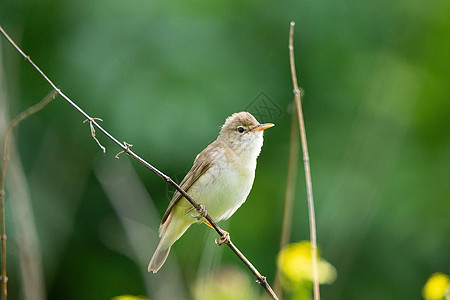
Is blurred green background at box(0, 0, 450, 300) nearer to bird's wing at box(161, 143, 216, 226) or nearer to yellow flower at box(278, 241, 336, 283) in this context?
bird's wing at box(161, 143, 216, 226)

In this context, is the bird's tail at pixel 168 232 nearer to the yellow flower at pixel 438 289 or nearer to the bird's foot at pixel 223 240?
the bird's foot at pixel 223 240

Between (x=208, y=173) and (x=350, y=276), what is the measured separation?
2.18 meters

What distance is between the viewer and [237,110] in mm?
4973

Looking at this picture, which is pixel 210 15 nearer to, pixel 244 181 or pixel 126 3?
pixel 126 3

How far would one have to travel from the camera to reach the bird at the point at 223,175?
3.76 meters

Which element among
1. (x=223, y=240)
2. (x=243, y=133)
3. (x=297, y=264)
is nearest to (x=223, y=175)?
(x=243, y=133)

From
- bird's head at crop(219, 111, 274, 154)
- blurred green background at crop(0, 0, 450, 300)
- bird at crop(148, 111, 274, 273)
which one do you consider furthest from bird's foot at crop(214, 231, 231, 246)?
blurred green background at crop(0, 0, 450, 300)

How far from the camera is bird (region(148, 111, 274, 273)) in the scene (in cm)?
376

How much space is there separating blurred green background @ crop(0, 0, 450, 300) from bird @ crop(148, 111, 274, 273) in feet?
2.49

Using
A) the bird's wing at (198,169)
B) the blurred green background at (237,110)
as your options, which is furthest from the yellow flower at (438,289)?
the blurred green background at (237,110)

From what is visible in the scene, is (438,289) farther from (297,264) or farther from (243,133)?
(243,133)

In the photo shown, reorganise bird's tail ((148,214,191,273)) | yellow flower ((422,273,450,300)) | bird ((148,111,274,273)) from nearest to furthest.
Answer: yellow flower ((422,273,450,300)) < bird ((148,111,274,273)) < bird's tail ((148,214,191,273))

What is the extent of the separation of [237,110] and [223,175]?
130 cm

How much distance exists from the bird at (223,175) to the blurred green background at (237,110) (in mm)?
760
